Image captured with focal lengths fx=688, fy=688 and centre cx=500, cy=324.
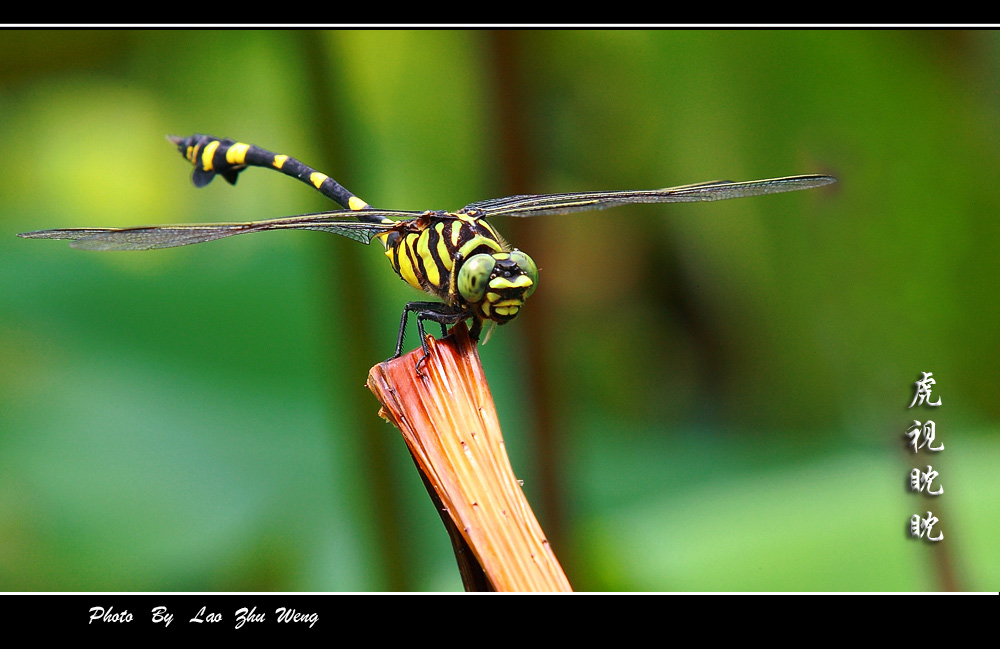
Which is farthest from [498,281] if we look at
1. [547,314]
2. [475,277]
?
[547,314]

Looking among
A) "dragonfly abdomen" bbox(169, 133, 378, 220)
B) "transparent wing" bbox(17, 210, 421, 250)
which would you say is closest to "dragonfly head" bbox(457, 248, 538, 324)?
"transparent wing" bbox(17, 210, 421, 250)

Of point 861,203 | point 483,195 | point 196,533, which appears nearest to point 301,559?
point 196,533

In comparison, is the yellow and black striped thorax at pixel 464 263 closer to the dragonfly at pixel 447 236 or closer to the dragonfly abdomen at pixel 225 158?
the dragonfly at pixel 447 236

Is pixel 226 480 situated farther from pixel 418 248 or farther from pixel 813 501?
pixel 813 501

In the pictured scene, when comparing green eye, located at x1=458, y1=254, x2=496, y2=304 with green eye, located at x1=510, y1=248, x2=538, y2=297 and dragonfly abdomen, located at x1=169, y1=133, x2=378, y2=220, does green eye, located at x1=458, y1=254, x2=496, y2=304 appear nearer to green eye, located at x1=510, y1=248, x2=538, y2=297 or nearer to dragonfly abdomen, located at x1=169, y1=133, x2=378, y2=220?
green eye, located at x1=510, y1=248, x2=538, y2=297

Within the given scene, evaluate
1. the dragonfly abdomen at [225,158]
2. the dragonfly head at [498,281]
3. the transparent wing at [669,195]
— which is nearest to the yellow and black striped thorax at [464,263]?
the dragonfly head at [498,281]

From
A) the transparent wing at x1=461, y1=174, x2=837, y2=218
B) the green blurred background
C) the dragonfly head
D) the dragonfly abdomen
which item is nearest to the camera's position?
the dragonfly head

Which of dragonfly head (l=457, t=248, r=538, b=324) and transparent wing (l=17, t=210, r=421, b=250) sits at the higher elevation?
transparent wing (l=17, t=210, r=421, b=250)

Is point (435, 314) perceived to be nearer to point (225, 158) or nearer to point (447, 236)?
point (447, 236)
